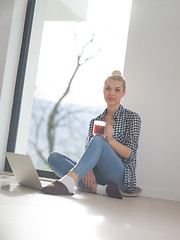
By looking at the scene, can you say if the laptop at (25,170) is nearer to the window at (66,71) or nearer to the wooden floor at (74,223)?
the wooden floor at (74,223)

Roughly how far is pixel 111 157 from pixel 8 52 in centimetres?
210

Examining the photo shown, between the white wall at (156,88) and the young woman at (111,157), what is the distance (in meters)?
0.39

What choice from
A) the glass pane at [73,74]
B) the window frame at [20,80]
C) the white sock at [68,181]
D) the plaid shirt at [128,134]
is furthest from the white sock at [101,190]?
the window frame at [20,80]

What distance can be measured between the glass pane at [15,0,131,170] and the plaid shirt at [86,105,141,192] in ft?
3.40

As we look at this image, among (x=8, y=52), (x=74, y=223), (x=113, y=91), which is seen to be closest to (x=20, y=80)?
(x=8, y=52)

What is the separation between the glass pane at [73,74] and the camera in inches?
156

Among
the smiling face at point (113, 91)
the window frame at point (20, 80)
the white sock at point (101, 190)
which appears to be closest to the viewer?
the white sock at point (101, 190)

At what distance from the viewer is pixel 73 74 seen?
4.27 metres

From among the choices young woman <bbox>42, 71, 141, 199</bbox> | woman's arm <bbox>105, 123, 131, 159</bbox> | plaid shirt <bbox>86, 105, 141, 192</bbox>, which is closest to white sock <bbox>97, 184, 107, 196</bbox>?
young woman <bbox>42, 71, 141, 199</bbox>

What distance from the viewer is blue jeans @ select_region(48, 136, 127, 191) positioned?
2.39 m

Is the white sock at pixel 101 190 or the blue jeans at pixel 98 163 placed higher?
the blue jeans at pixel 98 163

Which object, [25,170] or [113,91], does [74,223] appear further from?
[113,91]

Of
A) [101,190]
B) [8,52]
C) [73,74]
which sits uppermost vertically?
[8,52]

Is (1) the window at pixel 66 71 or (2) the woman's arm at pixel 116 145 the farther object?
(1) the window at pixel 66 71
